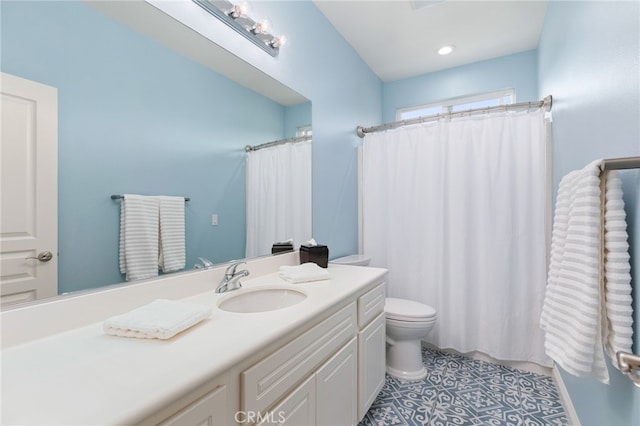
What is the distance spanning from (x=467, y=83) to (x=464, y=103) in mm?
188

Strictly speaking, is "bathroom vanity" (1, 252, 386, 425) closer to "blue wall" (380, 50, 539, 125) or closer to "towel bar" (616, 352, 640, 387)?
"towel bar" (616, 352, 640, 387)

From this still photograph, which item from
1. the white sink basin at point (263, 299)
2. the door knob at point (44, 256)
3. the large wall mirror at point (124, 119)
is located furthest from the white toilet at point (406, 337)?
the door knob at point (44, 256)

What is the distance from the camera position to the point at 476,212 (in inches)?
84.0

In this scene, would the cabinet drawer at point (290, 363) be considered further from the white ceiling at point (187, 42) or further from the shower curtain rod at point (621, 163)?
the white ceiling at point (187, 42)

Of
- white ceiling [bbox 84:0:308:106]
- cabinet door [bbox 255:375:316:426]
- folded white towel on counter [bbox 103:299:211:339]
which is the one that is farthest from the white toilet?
white ceiling [bbox 84:0:308:106]

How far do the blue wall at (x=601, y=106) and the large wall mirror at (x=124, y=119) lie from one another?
1.45 metres

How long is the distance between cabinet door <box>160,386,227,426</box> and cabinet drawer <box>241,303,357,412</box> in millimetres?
65

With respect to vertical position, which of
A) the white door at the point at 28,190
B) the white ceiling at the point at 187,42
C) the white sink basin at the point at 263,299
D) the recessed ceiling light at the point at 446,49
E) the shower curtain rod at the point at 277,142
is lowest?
the white sink basin at the point at 263,299

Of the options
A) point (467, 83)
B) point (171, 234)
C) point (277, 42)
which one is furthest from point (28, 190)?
point (467, 83)

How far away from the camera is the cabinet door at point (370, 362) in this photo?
138 centimetres

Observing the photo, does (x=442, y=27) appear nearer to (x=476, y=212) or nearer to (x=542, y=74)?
(x=542, y=74)

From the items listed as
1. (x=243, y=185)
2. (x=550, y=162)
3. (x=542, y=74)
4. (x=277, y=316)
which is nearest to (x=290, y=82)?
(x=243, y=185)

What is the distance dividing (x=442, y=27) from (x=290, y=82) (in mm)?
1388

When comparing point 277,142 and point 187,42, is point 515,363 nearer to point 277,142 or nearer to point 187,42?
point 277,142
